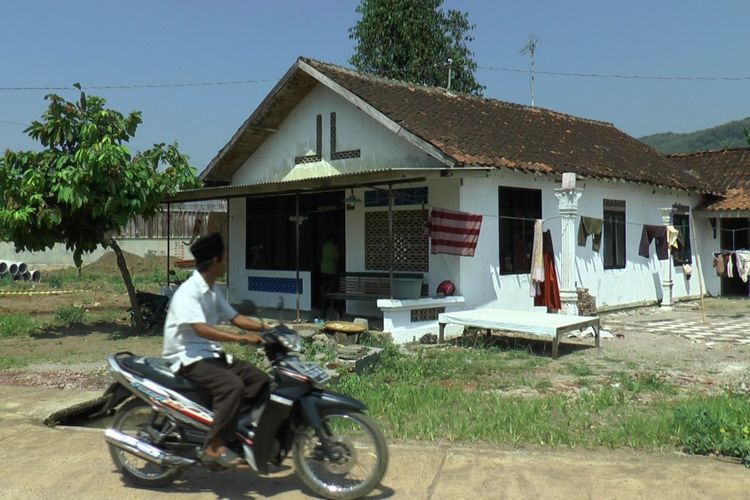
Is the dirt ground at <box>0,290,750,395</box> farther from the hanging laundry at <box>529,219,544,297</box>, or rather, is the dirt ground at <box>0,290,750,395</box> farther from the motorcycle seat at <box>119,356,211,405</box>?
Result: the motorcycle seat at <box>119,356,211,405</box>

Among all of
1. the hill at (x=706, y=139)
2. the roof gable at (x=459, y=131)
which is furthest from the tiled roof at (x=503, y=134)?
the hill at (x=706, y=139)

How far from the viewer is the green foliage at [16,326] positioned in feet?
40.1

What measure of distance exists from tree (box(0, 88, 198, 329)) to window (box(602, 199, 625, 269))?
8727mm

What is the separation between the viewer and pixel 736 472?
4719 millimetres

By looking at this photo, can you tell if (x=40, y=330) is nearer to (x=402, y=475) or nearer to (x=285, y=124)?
(x=285, y=124)

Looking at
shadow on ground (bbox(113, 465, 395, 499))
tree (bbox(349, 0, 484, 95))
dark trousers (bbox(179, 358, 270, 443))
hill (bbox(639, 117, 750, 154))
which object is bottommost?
shadow on ground (bbox(113, 465, 395, 499))

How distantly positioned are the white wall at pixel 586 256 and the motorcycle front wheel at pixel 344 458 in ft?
25.2

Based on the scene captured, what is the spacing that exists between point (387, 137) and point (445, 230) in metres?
2.67

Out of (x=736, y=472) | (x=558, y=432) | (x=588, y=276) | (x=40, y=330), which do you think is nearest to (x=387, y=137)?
(x=588, y=276)

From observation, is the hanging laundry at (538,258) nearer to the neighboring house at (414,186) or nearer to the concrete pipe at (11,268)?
the neighboring house at (414,186)

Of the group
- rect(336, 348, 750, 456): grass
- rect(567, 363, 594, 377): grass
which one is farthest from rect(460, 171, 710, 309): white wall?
rect(336, 348, 750, 456): grass

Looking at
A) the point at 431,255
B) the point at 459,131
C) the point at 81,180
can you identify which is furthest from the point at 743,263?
the point at 81,180

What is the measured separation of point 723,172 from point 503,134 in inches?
394

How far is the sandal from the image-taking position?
4.29m
